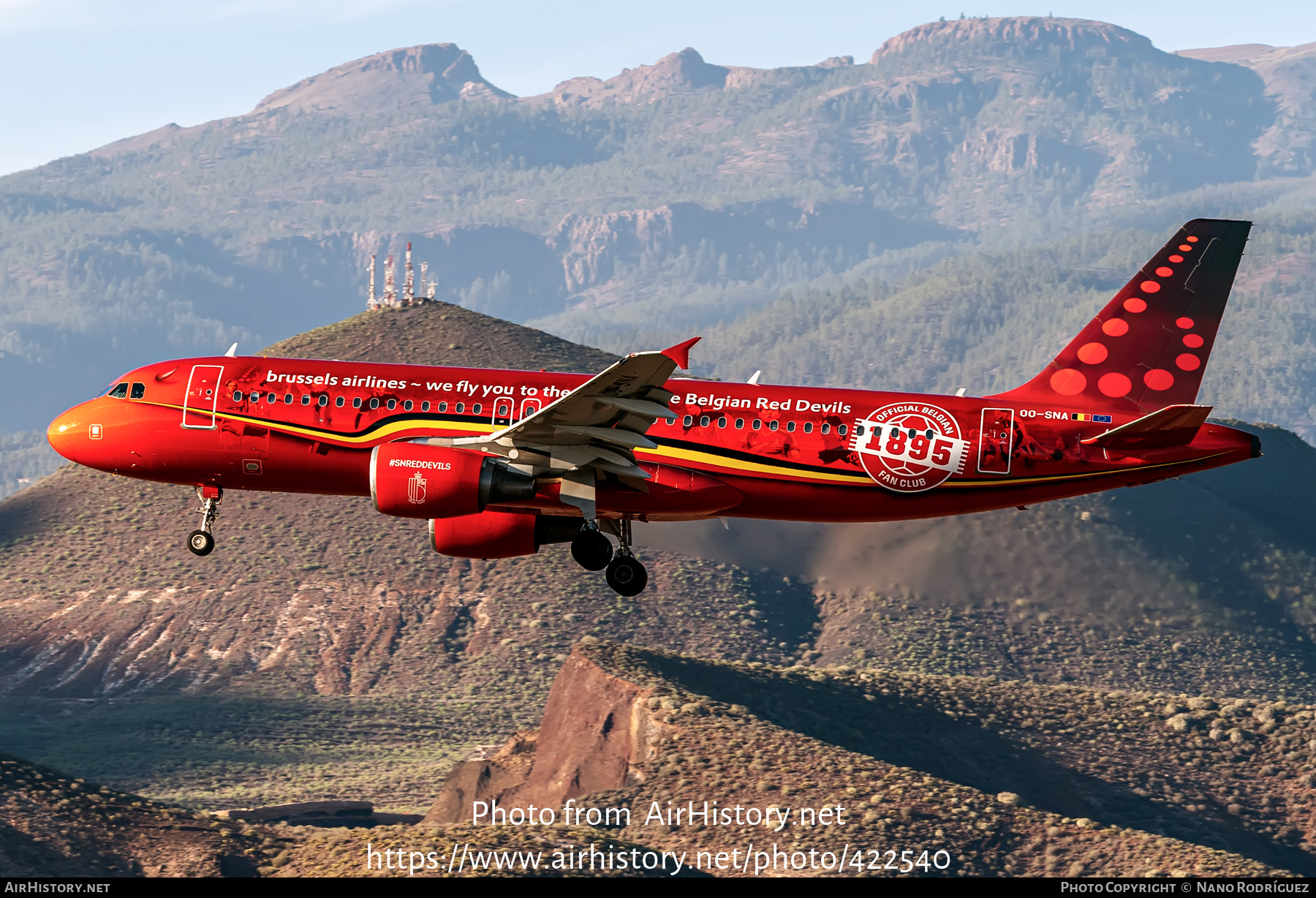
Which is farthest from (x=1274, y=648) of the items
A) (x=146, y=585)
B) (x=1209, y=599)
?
(x=146, y=585)

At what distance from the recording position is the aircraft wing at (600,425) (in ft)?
147

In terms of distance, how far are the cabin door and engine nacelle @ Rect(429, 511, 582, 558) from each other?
7.83 metres

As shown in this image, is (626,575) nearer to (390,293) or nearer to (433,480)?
(433,480)

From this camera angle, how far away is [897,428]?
49781mm

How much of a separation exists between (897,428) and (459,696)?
81.4m

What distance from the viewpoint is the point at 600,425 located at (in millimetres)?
47469

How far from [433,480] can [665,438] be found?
7.22m

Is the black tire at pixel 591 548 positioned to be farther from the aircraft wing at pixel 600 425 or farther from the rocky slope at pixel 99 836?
the rocky slope at pixel 99 836

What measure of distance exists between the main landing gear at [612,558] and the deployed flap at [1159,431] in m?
14.8

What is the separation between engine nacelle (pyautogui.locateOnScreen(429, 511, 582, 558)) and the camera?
52344 millimetres

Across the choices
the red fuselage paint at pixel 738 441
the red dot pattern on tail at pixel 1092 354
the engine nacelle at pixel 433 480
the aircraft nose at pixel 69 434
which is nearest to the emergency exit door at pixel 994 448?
the red fuselage paint at pixel 738 441

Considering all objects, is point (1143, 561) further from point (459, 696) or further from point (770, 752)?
point (770, 752)
